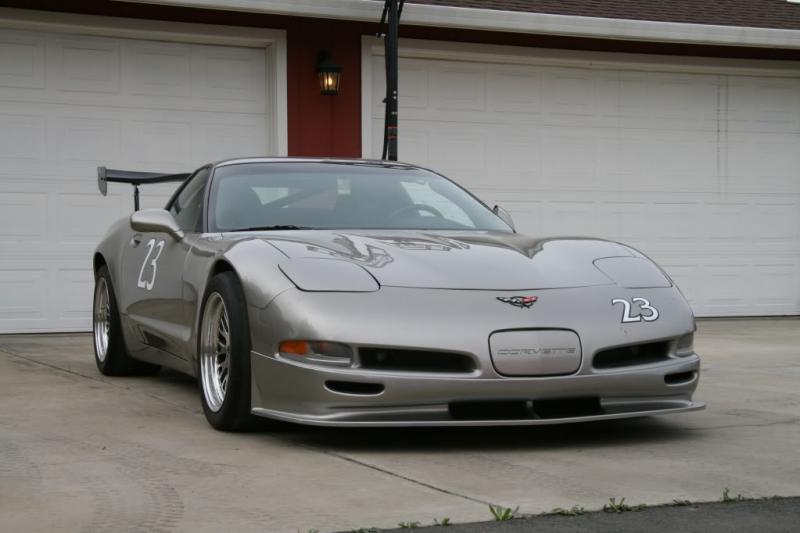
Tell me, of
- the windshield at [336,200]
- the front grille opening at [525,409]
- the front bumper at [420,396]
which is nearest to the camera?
the front bumper at [420,396]

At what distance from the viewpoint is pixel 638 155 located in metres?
14.3

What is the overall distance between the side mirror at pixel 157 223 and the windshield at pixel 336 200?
252 mm

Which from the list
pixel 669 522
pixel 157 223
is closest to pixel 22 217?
pixel 157 223

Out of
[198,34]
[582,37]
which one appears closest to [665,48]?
[582,37]

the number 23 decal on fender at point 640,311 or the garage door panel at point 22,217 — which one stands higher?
the garage door panel at point 22,217

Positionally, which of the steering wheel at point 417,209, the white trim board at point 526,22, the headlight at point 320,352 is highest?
the white trim board at point 526,22

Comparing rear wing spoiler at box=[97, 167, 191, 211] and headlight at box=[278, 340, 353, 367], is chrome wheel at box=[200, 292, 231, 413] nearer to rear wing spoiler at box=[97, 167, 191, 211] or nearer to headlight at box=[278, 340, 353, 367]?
headlight at box=[278, 340, 353, 367]

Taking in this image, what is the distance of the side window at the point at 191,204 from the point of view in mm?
6375

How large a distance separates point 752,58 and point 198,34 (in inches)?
257

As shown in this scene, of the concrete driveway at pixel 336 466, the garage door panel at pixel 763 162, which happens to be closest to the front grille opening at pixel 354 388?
the concrete driveway at pixel 336 466

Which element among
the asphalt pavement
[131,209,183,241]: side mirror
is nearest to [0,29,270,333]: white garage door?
[131,209,183,241]: side mirror

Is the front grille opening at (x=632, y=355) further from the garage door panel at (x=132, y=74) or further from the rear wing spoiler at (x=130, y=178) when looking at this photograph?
the garage door panel at (x=132, y=74)

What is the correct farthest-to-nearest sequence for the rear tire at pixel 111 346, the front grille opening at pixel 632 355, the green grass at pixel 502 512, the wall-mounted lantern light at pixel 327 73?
the wall-mounted lantern light at pixel 327 73
the rear tire at pixel 111 346
the front grille opening at pixel 632 355
the green grass at pixel 502 512

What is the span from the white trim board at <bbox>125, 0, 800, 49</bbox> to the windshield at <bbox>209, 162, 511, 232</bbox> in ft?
18.4
